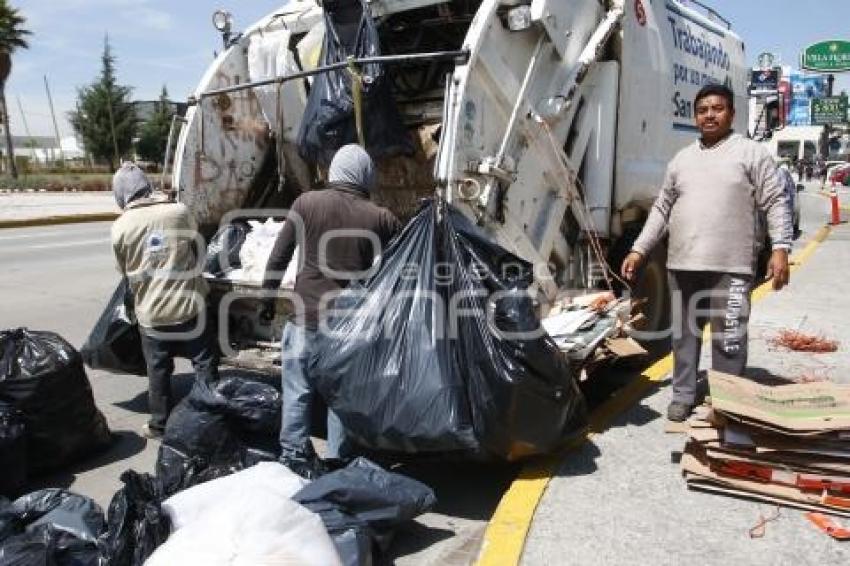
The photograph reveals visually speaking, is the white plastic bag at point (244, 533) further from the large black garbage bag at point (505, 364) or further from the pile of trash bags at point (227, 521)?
the large black garbage bag at point (505, 364)

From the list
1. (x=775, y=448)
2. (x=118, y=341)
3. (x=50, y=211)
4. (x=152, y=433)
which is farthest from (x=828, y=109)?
(x=152, y=433)

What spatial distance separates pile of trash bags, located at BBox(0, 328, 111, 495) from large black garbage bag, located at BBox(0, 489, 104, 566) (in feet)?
2.40

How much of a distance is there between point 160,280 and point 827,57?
65.5 feet

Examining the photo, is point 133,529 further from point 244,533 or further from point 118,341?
point 118,341

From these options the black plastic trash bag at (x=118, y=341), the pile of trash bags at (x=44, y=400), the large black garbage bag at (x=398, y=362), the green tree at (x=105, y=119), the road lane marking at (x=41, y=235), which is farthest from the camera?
the green tree at (x=105, y=119)

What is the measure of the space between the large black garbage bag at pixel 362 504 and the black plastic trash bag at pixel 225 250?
6.92ft

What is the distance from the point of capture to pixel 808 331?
5.86m

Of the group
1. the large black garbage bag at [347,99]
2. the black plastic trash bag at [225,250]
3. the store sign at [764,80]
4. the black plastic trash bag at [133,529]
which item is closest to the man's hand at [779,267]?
the large black garbage bag at [347,99]

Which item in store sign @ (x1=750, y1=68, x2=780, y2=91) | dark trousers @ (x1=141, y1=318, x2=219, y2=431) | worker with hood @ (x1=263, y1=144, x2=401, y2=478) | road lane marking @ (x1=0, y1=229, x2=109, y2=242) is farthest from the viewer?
road lane marking @ (x1=0, y1=229, x2=109, y2=242)

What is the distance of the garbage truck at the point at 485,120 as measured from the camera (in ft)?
13.7

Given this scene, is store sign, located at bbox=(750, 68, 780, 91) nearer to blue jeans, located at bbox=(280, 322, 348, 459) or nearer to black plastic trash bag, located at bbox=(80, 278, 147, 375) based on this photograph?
blue jeans, located at bbox=(280, 322, 348, 459)

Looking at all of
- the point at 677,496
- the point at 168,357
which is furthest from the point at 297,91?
the point at 677,496

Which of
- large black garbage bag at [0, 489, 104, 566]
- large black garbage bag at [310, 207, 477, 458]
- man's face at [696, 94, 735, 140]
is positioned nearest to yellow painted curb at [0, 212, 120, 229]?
large black garbage bag at [0, 489, 104, 566]

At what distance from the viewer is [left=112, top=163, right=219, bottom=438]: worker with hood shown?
4184 millimetres
